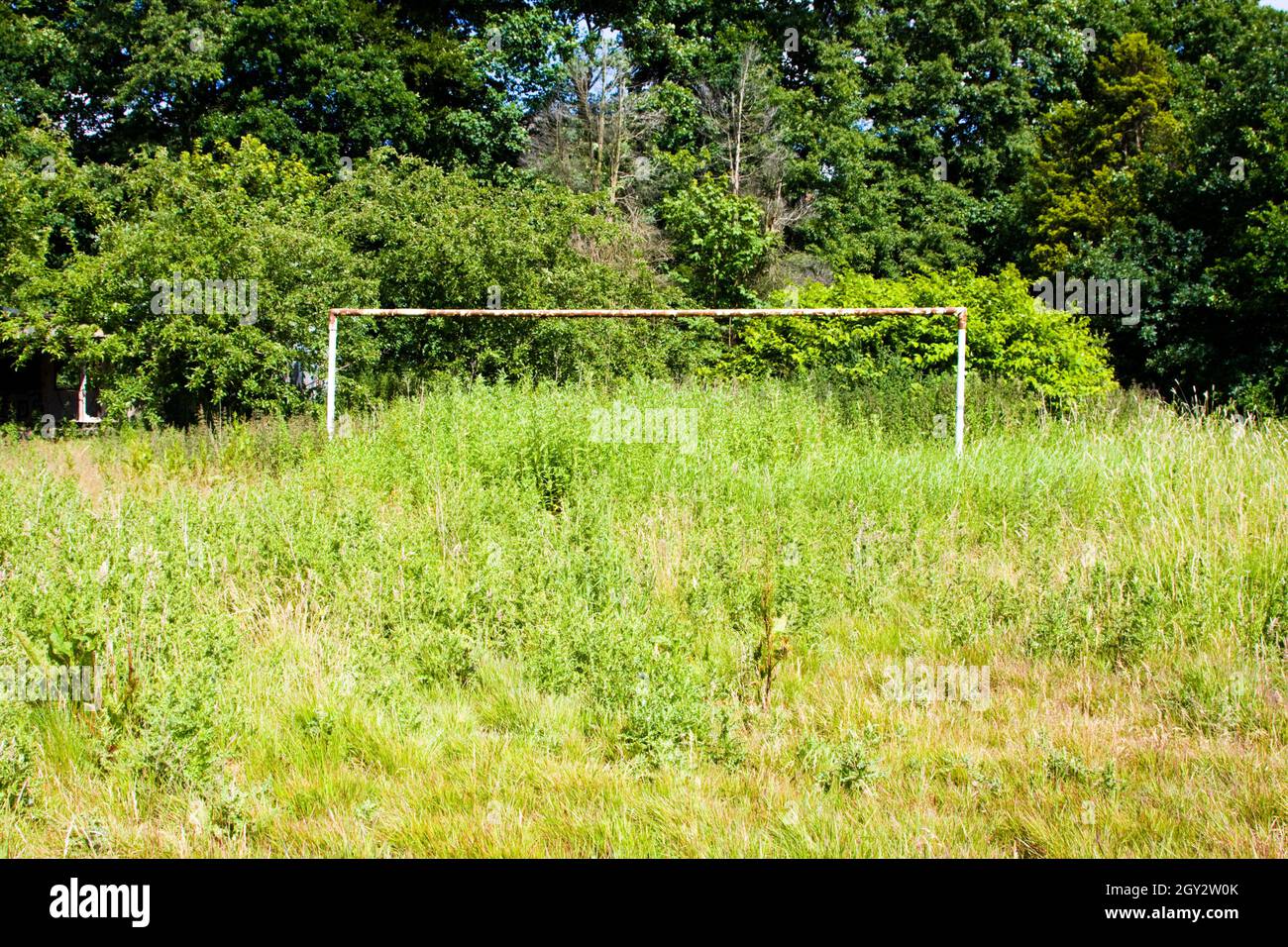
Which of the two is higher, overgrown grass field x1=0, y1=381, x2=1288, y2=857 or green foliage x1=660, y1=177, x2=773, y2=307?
green foliage x1=660, y1=177, x2=773, y2=307

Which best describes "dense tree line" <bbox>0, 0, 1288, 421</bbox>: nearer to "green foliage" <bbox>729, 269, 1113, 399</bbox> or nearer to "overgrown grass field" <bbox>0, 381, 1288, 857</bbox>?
"green foliage" <bbox>729, 269, 1113, 399</bbox>

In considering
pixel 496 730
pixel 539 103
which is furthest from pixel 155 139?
pixel 496 730

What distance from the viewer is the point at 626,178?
89.2ft

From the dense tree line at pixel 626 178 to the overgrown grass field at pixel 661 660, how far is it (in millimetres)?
7361

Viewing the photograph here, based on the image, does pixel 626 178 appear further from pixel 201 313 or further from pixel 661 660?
pixel 661 660

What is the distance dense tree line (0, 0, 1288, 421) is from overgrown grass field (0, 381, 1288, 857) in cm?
736

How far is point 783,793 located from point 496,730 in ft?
4.14

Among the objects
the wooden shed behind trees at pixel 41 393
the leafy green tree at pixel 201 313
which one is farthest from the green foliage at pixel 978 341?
the wooden shed behind trees at pixel 41 393

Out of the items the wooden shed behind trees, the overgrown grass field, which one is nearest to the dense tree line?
the wooden shed behind trees

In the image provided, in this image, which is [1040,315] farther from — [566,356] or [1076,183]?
[1076,183]

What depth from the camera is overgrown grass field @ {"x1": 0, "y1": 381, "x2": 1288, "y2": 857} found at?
9.87ft

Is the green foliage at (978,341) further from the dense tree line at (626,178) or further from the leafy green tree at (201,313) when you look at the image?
the leafy green tree at (201,313)

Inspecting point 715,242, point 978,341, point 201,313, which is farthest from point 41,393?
point 978,341

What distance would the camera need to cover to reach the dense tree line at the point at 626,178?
14.2 metres
